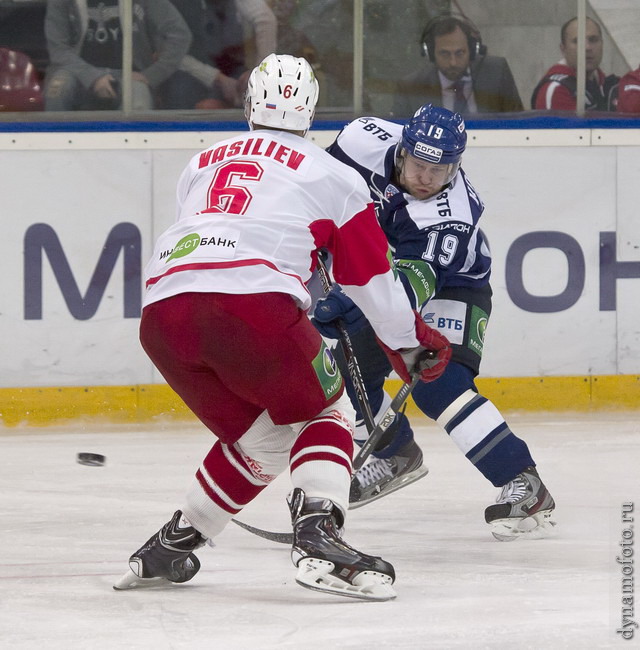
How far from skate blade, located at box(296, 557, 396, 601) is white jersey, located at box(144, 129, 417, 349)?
44 centimetres

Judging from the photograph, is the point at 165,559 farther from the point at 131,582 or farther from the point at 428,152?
the point at 428,152

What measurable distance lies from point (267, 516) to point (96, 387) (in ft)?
5.11

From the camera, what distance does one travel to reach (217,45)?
4797mm

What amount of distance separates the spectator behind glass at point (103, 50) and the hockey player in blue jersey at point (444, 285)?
1.73 metres

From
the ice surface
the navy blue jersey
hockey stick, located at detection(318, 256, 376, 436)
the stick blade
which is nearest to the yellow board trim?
the ice surface

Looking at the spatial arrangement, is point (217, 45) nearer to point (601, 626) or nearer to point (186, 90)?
point (186, 90)

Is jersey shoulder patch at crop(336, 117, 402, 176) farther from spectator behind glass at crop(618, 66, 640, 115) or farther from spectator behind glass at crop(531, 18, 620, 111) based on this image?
spectator behind glass at crop(618, 66, 640, 115)

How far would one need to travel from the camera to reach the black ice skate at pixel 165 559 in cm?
243

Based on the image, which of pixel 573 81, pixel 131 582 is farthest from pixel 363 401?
pixel 573 81

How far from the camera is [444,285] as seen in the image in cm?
315

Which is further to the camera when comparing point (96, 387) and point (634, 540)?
point (96, 387)

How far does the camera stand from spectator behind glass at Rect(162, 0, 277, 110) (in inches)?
189

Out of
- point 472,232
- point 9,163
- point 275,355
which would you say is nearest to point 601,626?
point 275,355

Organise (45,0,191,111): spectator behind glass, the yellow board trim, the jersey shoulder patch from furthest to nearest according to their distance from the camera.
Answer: (45,0,191,111): spectator behind glass < the yellow board trim < the jersey shoulder patch
